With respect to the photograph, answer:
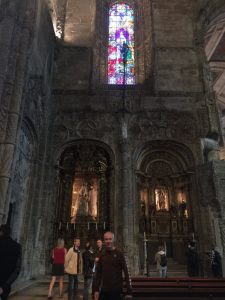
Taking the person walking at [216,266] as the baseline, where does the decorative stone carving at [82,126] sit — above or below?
above

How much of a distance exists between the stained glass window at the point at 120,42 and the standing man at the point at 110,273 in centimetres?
1348

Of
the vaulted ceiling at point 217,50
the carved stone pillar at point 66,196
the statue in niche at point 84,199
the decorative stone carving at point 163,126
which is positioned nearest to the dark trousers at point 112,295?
the statue in niche at point 84,199

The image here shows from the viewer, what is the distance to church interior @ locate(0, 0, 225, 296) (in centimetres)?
1053

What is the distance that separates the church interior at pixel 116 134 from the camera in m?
10.5

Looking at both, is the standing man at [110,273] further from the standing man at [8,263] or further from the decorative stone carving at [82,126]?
the decorative stone carving at [82,126]

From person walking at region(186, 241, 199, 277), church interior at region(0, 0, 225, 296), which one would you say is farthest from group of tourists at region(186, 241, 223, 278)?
church interior at region(0, 0, 225, 296)

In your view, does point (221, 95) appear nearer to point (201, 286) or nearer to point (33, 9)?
point (33, 9)

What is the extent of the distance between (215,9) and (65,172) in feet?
43.5

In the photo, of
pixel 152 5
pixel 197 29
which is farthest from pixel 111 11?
pixel 197 29

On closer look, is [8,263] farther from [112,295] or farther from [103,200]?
[103,200]

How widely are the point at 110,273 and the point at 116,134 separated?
34.2 ft

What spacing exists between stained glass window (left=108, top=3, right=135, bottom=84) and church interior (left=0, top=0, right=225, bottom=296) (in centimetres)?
9

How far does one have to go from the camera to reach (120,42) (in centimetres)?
1691

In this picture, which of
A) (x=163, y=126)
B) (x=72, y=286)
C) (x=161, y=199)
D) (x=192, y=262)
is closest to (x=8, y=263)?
(x=72, y=286)
